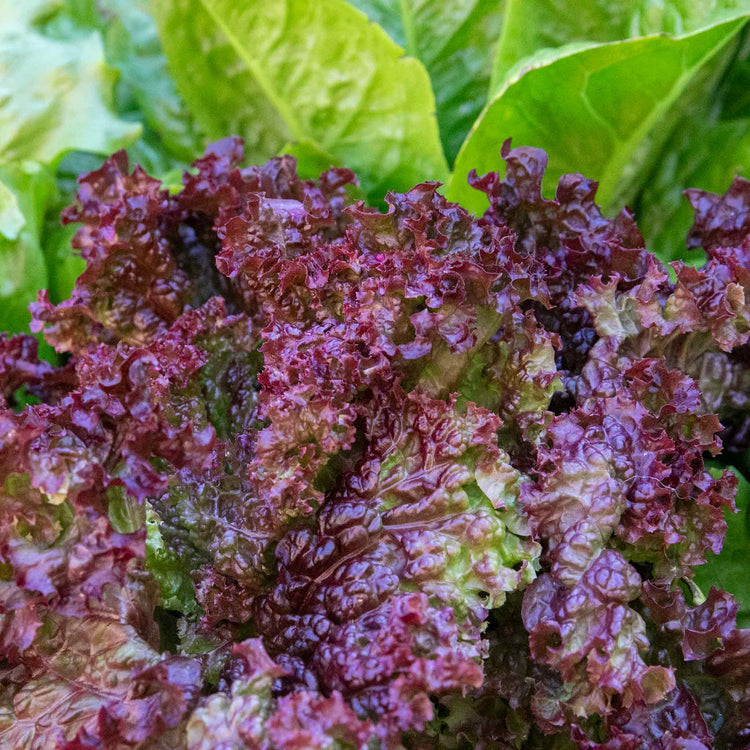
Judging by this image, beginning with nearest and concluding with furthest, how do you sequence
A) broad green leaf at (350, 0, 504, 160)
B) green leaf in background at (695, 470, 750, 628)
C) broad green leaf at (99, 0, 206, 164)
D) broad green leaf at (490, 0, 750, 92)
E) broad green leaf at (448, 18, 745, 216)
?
green leaf in background at (695, 470, 750, 628) → broad green leaf at (448, 18, 745, 216) → broad green leaf at (490, 0, 750, 92) → broad green leaf at (350, 0, 504, 160) → broad green leaf at (99, 0, 206, 164)

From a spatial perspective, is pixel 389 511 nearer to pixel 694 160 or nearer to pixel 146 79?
pixel 694 160

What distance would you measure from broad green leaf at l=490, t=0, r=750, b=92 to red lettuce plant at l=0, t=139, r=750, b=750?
71cm

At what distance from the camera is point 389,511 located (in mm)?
1297

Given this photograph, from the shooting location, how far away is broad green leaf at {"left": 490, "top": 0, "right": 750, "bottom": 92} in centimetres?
190

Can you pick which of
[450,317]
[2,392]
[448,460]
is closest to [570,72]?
[450,317]

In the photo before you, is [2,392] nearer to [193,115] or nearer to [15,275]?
[15,275]

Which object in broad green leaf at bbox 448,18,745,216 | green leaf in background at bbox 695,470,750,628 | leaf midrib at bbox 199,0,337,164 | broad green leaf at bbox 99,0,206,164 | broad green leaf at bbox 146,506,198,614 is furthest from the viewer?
broad green leaf at bbox 99,0,206,164

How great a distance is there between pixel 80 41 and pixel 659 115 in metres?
1.73

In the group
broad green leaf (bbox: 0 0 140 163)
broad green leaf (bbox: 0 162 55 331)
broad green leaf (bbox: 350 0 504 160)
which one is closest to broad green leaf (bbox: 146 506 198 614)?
broad green leaf (bbox: 0 162 55 331)

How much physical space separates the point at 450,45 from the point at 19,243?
1.33 m

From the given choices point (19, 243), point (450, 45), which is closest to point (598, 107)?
point (450, 45)

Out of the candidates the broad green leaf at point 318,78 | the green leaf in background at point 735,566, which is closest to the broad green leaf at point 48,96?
the broad green leaf at point 318,78

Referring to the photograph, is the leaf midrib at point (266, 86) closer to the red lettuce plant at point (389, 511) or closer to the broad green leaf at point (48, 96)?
the broad green leaf at point (48, 96)

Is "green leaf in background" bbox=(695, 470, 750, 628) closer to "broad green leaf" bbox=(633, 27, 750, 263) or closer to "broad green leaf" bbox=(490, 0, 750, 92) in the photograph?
"broad green leaf" bbox=(633, 27, 750, 263)
